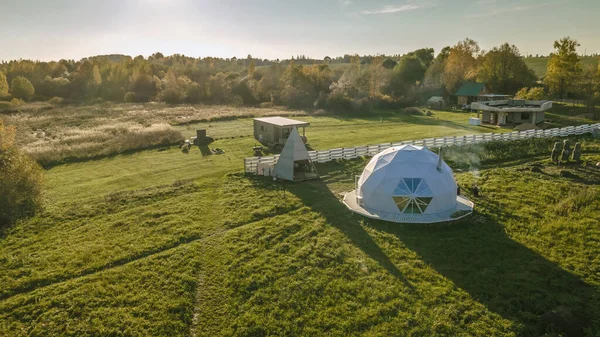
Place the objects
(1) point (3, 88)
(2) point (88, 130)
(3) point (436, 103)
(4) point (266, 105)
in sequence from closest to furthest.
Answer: (2) point (88, 130), (3) point (436, 103), (4) point (266, 105), (1) point (3, 88)

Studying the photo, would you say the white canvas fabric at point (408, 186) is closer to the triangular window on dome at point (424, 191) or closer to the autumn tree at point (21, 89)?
the triangular window on dome at point (424, 191)

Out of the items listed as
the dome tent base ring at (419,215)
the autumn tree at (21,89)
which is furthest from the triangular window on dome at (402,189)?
the autumn tree at (21,89)

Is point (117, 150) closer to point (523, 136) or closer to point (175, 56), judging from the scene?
point (523, 136)

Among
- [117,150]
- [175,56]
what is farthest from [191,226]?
[175,56]

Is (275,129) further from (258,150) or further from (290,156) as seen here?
(290,156)

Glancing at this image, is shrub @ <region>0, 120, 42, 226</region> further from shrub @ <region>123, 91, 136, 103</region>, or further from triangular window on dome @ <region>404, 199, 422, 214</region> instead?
shrub @ <region>123, 91, 136, 103</region>

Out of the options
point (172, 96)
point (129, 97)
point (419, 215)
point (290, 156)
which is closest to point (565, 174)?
point (419, 215)
